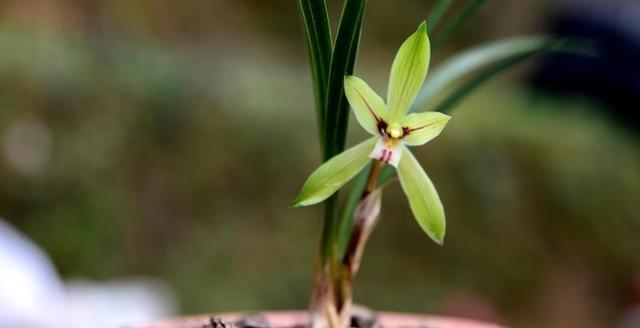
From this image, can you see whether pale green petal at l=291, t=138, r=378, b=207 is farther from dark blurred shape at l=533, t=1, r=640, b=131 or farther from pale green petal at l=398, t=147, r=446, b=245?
dark blurred shape at l=533, t=1, r=640, b=131

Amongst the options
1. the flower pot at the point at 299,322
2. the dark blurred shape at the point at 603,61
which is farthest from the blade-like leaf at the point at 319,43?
the dark blurred shape at the point at 603,61

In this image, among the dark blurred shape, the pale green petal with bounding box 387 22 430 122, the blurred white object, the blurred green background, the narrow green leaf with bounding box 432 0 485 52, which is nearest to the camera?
the pale green petal with bounding box 387 22 430 122

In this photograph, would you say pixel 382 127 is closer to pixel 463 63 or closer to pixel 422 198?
pixel 422 198

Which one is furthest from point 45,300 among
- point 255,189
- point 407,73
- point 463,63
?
point 407,73

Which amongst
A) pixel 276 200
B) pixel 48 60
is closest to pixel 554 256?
pixel 276 200

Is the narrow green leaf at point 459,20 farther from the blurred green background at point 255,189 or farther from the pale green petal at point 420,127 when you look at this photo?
the blurred green background at point 255,189

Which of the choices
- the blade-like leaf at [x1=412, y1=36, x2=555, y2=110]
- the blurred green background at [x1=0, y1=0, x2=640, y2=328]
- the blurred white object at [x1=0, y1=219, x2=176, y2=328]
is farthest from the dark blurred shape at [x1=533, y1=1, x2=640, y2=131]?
the blade-like leaf at [x1=412, y1=36, x2=555, y2=110]
